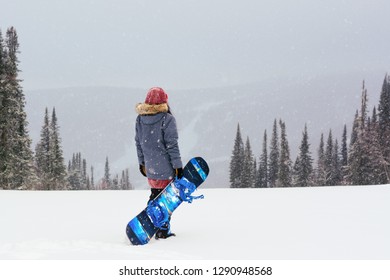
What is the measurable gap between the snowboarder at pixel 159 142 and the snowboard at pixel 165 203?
0.16 metres

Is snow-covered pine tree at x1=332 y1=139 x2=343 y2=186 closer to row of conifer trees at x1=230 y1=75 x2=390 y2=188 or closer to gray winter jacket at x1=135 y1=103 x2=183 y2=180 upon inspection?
row of conifer trees at x1=230 y1=75 x2=390 y2=188

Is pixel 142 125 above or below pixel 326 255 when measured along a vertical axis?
above

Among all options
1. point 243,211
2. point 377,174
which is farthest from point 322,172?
point 243,211

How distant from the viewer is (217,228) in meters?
7.99

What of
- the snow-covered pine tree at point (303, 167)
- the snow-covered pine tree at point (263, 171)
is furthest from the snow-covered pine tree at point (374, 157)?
the snow-covered pine tree at point (263, 171)

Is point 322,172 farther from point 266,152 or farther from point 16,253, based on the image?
point 16,253

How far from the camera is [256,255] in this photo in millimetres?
5992

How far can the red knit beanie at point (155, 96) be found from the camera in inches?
276

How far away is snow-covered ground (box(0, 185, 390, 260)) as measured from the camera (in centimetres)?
612

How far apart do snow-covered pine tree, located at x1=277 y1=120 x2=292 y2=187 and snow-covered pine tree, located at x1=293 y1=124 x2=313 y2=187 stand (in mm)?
1386

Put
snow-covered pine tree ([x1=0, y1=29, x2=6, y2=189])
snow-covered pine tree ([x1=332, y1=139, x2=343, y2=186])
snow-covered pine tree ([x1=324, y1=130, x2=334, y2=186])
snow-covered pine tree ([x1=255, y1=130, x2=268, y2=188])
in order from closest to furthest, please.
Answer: snow-covered pine tree ([x1=0, y1=29, x2=6, y2=189]), snow-covered pine tree ([x1=324, y1=130, x2=334, y2=186]), snow-covered pine tree ([x1=332, y1=139, x2=343, y2=186]), snow-covered pine tree ([x1=255, y1=130, x2=268, y2=188])

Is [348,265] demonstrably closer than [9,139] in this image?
Yes

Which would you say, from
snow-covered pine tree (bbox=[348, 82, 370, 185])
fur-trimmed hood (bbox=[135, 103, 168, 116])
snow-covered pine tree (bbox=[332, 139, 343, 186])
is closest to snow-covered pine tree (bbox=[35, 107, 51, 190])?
snow-covered pine tree (bbox=[348, 82, 370, 185])

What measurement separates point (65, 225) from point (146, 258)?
10.4 feet
